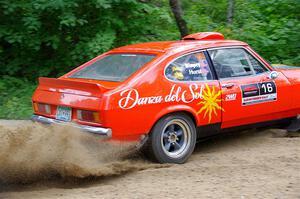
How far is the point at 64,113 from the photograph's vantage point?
5.74m

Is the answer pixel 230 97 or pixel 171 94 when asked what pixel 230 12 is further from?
pixel 171 94

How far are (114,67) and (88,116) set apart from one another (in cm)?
102

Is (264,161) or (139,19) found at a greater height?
(139,19)

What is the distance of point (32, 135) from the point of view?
5.41 metres

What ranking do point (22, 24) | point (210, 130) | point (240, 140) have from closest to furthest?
point (210, 130) < point (240, 140) < point (22, 24)

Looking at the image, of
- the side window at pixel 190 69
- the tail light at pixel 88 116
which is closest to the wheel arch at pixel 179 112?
the side window at pixel 190 69

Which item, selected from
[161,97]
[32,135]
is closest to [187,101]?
[161,97]

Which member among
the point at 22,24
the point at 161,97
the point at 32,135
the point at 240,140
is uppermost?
the point at 22,24

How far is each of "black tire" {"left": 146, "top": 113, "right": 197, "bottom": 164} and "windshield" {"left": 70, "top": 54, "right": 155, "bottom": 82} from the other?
74 cm

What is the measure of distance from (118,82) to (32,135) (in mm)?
1148

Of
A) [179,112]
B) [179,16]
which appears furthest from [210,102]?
[179,16]

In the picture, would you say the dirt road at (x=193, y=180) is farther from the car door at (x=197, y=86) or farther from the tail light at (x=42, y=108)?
the car door at (x=197, y=86)

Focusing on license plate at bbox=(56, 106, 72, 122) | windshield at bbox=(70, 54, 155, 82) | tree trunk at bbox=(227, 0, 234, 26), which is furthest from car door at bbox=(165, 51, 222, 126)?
tree trunk at bbox=(227, 0, 234, 26)

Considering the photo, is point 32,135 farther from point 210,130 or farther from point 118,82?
point 210,130
